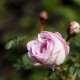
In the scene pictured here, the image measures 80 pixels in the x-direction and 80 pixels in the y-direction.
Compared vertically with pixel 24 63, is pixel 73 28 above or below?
above

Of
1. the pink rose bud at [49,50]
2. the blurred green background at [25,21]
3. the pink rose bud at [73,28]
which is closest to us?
the pink rose bud at [49,50]

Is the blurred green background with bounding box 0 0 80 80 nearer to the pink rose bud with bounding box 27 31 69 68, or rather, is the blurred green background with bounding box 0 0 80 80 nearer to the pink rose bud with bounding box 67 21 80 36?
the pink rose bud with bounding box 67 21 80 36

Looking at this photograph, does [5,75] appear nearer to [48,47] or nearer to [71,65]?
[71,65]

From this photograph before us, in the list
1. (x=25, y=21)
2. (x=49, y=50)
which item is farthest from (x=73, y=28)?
(x=25, y=21)

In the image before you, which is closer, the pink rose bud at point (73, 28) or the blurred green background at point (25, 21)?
the pink rose bud at point (73, 28)

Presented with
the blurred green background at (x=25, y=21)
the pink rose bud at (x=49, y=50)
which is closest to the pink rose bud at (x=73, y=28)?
the pink rose bud at (x=49, y=50)

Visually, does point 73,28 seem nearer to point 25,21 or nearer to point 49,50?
point 49,50

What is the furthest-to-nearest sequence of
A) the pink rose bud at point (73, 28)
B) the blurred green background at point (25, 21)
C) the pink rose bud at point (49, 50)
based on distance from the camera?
the blurred green background at point (25, 21), the pink rose bud at point (73, 28), the pink rose bud at point (49, 50)

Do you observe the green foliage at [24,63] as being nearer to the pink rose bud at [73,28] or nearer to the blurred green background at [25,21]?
the pink rose bud at [73,28]
